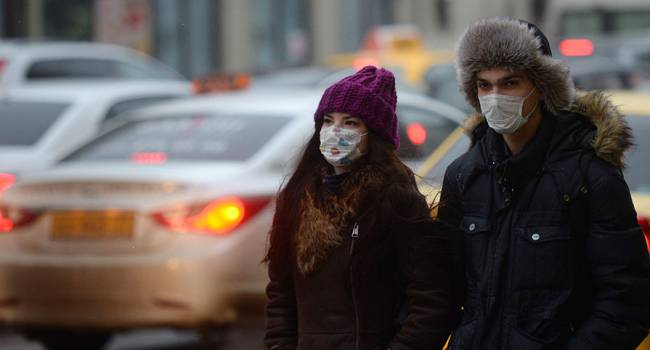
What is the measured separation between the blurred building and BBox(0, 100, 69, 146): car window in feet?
44.1

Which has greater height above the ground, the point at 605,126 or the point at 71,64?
the point at 605,126

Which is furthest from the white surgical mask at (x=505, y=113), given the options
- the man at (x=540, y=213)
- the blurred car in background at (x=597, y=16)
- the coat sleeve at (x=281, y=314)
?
the blurred car in background at (x=597, y=16)

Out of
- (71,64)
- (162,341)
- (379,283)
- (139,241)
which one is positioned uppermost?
(379,283)

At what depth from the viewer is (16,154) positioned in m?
10.6

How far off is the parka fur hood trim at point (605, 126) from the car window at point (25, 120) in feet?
24.4

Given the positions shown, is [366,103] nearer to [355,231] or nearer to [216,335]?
[355,231]

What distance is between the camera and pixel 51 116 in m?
11.4

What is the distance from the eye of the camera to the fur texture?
407cm

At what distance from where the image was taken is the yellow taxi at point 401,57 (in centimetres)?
1688

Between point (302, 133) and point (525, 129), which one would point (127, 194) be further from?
Result: point (525, 129)

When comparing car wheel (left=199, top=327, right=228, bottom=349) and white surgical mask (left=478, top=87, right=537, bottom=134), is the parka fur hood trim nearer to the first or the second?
white surgical mask (left=478, top=87, right=537, bottom=134)

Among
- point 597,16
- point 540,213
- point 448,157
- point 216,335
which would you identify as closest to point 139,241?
point 216,335

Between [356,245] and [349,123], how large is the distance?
35 centimetres

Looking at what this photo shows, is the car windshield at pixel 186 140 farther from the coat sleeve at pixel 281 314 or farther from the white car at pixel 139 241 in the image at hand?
the coat sleeve at pixel 281 314
